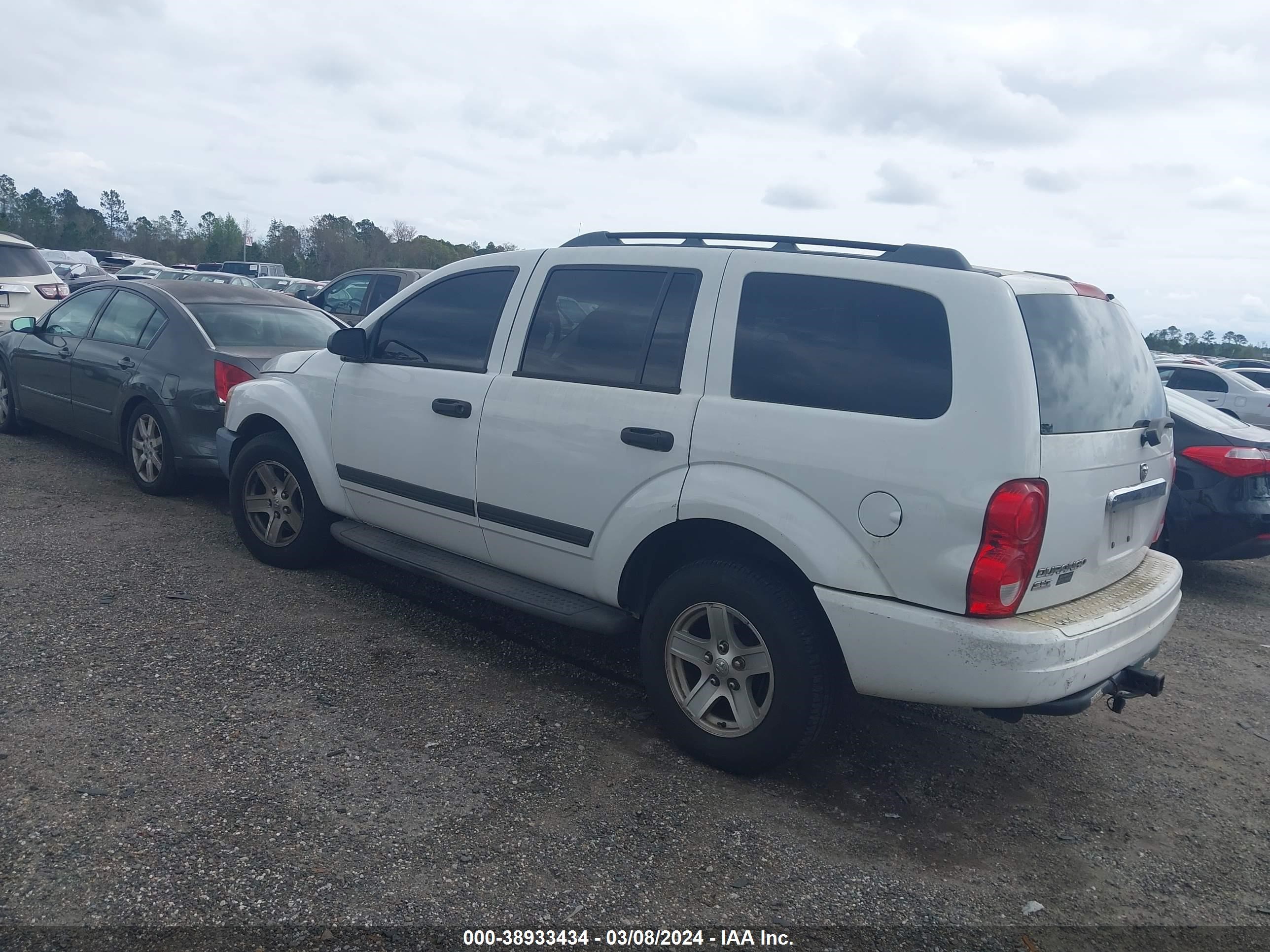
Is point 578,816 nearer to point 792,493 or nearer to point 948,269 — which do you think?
point 792,493

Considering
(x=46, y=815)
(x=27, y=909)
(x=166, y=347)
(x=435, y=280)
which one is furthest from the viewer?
(x=166, y=347)

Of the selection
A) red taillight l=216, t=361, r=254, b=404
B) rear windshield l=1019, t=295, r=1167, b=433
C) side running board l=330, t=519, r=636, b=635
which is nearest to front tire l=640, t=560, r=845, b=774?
side running board l=330, t=519, r=636, b=635

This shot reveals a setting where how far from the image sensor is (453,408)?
14.5 ft

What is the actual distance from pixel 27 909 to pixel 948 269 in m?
3.38

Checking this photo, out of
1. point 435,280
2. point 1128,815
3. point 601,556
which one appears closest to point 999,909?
point 1128,815

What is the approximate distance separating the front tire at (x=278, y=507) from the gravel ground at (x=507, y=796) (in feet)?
1.22

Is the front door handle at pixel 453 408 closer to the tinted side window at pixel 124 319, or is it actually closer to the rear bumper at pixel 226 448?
the rear bumper at pixel 226 448

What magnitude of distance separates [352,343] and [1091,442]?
3.50 m

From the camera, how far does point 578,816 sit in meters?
3.22

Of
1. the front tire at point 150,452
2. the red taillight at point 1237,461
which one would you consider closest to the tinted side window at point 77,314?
the front tire at point 150,452

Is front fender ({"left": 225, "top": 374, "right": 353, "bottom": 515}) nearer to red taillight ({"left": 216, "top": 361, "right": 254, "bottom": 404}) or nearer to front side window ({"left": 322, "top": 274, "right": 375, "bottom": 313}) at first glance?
red taillight ({"left": 216, "top": 361, "right": 254, "bottom": 404})

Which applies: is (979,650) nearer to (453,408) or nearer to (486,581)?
(486,581)

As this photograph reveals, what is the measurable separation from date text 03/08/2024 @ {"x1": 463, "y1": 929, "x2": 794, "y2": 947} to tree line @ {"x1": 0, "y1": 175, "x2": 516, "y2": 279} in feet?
201

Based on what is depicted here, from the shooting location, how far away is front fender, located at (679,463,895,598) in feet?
10.5
